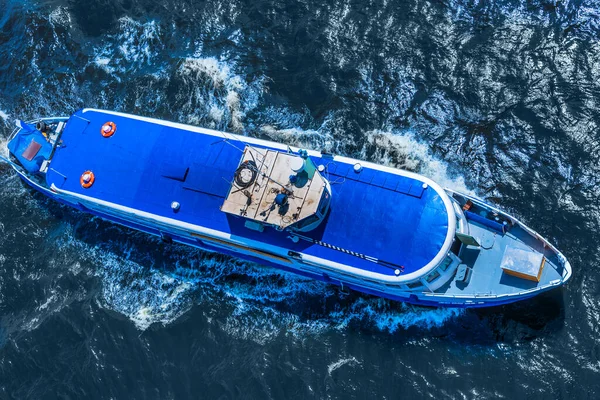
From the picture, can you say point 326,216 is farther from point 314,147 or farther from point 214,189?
point 314,147

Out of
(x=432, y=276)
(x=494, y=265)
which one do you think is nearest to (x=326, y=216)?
(x=432, y=276)

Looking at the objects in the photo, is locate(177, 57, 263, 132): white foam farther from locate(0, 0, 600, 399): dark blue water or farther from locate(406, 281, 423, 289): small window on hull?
locate(406, 281, 423, 289): small window on hull

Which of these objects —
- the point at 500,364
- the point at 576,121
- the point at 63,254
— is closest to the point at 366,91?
the point at 576,121

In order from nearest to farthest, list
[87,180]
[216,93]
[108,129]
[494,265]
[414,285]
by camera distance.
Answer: [414,285] < [494,265] < [87,180] < [108,129] < [216,93]

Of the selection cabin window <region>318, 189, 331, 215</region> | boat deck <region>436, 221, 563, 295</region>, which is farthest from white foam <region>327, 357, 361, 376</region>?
cabin window <region>318, 189, 331, 215</region>

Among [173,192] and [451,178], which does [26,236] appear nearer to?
[173,192]

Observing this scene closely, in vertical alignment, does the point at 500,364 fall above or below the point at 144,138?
below

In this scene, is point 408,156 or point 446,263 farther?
point 408,156
